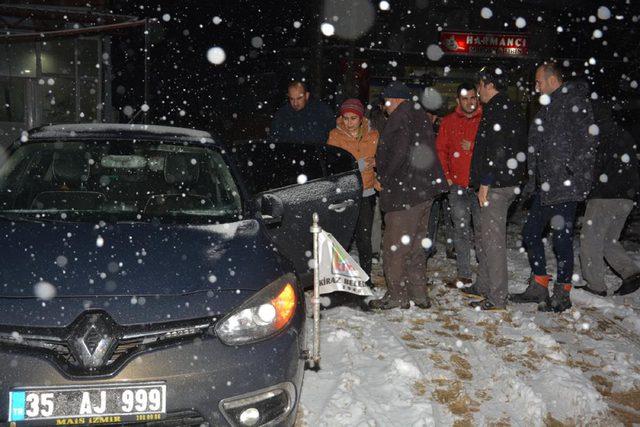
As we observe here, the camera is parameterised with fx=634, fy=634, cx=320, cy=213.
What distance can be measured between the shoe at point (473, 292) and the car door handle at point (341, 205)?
1.65 meters

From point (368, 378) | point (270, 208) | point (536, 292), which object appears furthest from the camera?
point (536, 292)

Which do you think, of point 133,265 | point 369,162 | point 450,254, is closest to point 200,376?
point 133,265

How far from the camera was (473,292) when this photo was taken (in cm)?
599

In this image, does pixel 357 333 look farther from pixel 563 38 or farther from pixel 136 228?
pixel 563 38

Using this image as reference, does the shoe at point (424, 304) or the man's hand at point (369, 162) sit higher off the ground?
the man's hand at point (369, 162)

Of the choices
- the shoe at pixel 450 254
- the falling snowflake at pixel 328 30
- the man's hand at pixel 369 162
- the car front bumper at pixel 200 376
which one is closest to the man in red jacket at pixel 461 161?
the man's hand at pixel 369 162

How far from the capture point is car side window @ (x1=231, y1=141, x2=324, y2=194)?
4996 mm

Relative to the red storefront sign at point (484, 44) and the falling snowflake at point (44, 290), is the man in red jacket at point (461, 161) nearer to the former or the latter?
the falling snowflake at point (44, 290)

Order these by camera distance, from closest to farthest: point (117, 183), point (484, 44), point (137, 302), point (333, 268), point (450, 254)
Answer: point (137, 302) < point (333, 268) < point (117, 183) < point (450, 254) < point (484, 44)

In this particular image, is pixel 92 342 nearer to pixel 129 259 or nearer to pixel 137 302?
pixel 137 302

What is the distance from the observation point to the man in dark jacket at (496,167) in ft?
16.9

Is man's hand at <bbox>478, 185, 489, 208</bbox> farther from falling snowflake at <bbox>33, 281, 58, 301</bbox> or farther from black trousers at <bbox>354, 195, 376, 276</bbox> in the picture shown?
falling snowflake at <bbox>33, 281, 58, 301</bbox>

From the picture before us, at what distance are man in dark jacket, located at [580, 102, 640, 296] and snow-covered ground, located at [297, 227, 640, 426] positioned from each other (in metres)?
0.35

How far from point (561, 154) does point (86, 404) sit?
13.4 feet
